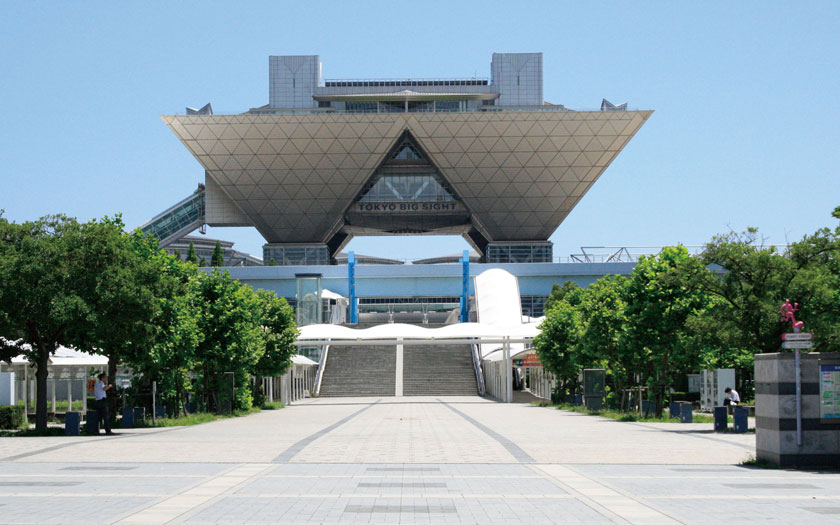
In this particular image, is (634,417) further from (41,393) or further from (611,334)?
(41,393)

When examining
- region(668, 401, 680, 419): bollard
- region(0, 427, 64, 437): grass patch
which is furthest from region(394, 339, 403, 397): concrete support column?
region(0, 427, 64, 437): grass patch

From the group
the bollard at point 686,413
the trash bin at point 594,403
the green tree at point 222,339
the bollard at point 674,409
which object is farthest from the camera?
the trash bin at point 594,403

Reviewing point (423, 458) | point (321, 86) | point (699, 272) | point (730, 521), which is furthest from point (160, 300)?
point (321, 86)

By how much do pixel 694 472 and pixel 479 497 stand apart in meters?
4.64

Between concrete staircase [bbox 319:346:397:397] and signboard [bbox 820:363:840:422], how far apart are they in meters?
40.8

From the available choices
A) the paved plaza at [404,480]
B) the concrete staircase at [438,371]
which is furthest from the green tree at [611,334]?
the concrete staircase at [438,371]

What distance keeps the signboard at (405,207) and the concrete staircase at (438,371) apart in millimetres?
33465

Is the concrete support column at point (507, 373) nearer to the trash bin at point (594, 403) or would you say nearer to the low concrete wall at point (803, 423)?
the trash bin at point (594, 403)

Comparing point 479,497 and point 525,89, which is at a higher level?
point 525,89

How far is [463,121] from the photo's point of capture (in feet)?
276

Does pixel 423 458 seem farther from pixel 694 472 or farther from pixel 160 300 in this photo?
pixel 160 300

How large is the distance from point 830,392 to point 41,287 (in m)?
18.4

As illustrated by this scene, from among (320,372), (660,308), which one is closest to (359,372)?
(320,372)

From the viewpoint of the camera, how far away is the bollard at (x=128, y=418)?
1104 inches
